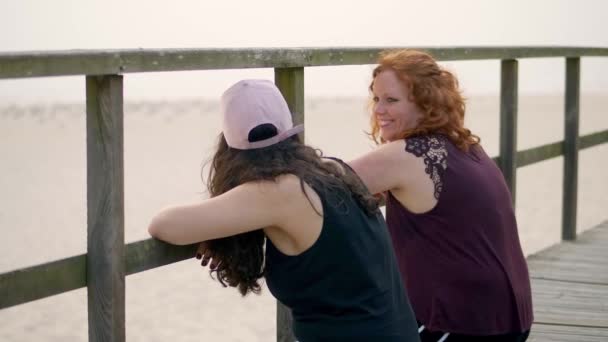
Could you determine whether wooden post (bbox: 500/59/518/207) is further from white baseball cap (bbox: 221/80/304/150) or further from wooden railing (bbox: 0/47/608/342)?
white baseball cap (bbox: 221/80/304/150)

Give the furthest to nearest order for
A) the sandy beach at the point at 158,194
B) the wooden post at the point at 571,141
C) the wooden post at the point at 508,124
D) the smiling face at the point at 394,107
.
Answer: the sandy beach at the point at 158,194, the wooden post at the point at 571,141, the wooden post at the point at 508,124, the smiling face at the point at 394,107

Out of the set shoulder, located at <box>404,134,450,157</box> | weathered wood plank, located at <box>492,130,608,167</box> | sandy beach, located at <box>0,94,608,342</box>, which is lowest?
sandy beach, located at <box>0,94,608,342</box>

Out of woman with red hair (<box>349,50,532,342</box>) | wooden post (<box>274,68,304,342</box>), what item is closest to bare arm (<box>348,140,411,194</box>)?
woman with red hair (<box>349,50,532,342</box>)

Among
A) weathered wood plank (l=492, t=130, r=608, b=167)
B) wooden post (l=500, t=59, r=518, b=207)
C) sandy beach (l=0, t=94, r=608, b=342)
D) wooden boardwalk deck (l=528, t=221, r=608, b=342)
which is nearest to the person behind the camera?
wooden boardwalk deck (l=528, t=221, r=608, b=342)

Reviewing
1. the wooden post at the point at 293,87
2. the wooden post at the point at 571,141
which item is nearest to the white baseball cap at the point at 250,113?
the wooden post at the point at 293,87

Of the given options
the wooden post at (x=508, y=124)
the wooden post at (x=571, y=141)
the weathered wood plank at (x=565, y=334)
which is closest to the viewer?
the weathered wood plank at (x=565, y=334)

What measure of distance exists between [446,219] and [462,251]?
0.09 m

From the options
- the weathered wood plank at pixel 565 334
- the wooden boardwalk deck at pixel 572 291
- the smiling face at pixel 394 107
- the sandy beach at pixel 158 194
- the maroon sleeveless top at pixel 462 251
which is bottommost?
the sandy beach at pixel 158 194

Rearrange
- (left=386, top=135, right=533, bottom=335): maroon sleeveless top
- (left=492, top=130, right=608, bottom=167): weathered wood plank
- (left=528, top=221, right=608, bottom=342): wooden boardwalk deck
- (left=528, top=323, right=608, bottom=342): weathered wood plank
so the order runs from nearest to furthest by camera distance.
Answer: (left=386, top=135, right=533, bottom=335): maroon sleeveless top
(left=528, top=323, right=608, bottom=342): weathered wood plank
(left=528, top=221, right=608, bottom=342): wooden boardwalk deck
(left=492, top=130, right=608, bottom=167): weathered wood plank

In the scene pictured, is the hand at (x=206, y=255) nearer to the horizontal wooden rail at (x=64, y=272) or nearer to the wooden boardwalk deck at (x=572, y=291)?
the horizontal wooden rail at (x=64, y=272)

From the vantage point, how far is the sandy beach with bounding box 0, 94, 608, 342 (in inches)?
577

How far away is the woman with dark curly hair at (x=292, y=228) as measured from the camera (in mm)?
2531

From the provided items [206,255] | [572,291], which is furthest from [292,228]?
[572,291]

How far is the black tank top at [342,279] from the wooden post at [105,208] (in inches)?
13.2
